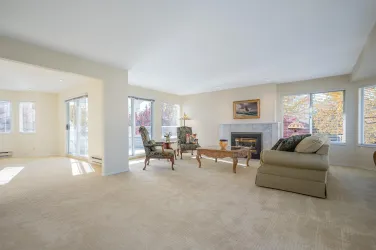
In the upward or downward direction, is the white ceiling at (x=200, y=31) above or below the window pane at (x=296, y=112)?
above

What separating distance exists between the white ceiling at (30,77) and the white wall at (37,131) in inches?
17.4

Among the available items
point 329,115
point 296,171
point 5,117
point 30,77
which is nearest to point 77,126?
point 30,77

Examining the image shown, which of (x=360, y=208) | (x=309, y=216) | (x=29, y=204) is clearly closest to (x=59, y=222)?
(x=29, y=204)

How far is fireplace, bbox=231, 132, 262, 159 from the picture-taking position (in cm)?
599

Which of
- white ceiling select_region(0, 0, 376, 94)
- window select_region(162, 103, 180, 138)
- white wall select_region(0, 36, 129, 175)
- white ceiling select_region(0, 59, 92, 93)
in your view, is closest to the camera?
white ceiling select_region(0, 0, 376, 94)

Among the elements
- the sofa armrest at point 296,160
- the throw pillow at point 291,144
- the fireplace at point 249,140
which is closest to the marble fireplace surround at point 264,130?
the fireplace at point 249,140

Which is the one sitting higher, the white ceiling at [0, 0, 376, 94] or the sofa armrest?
the white ceiling at [0, 0, 376, 94]

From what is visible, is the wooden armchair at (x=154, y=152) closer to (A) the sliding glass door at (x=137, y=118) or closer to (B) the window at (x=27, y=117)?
(A) the sliding glass door at (x=137, y=118)

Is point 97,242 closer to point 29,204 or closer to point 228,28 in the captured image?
point 29,204

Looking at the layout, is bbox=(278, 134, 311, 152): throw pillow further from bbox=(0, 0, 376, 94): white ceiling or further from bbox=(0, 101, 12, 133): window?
bbox=(0, 101, 12, 133): window

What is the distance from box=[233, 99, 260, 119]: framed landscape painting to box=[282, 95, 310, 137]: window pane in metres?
0.81

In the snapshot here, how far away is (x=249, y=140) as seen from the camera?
6152 millimetres

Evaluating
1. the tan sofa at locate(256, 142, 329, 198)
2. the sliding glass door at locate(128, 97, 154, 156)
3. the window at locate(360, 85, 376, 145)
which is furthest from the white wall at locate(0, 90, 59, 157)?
the window at locate(360, 85, 376, 145)

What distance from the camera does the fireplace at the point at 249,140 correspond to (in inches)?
236
